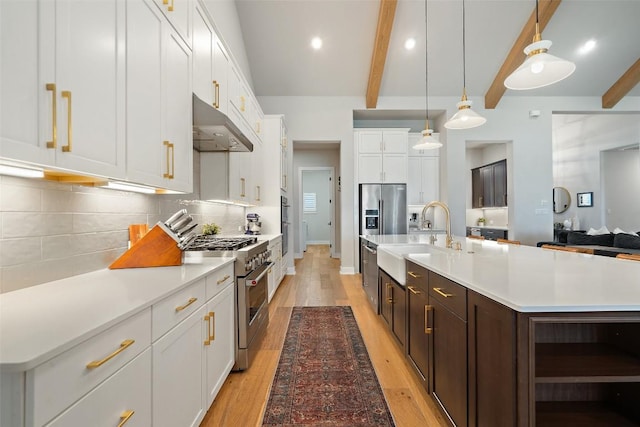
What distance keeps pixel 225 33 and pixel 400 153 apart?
357 cm

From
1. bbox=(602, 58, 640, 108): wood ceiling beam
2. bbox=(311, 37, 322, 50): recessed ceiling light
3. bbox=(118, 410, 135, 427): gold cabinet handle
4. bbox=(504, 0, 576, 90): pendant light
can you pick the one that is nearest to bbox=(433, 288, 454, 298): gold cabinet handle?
bbox=(118, 410, 135, 427): gold cabinet handle

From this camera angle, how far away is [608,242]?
4824 mm

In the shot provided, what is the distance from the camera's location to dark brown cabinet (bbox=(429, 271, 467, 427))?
51.2 inches

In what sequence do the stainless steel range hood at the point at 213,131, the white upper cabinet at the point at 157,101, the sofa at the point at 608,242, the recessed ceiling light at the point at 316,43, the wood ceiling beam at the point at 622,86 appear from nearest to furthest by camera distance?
the white upper cabinet at the point at 157,101 → the stainless steel range hood at the point at 213,131 → the sofa at the point at 608,242 → the recessed ceiling light at the point at 316,43 → the wood ceiling beam at the point at 622,86

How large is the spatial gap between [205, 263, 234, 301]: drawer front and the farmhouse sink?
1226mm

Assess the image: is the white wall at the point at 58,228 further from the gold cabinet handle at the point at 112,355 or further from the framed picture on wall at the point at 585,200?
the framed picture on wall at the point at 585,200

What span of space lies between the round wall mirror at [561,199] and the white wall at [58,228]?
989 cm

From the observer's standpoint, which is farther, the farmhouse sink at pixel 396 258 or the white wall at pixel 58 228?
the farmhouse sink at pixel 396 258

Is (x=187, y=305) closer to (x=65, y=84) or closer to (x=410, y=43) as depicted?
(x=65, y=84)

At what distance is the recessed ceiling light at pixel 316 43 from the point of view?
186 inches

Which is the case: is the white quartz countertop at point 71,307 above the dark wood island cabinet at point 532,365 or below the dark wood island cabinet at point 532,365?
above

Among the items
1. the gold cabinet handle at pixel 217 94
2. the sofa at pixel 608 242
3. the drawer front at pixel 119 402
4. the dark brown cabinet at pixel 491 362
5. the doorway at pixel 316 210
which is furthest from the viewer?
the doorway at pixel 316 210

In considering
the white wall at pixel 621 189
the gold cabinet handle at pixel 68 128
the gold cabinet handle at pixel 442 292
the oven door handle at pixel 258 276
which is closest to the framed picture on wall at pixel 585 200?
the white wall at pixel 621 189

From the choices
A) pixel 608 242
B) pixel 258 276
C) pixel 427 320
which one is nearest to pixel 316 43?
pixel 258 276
